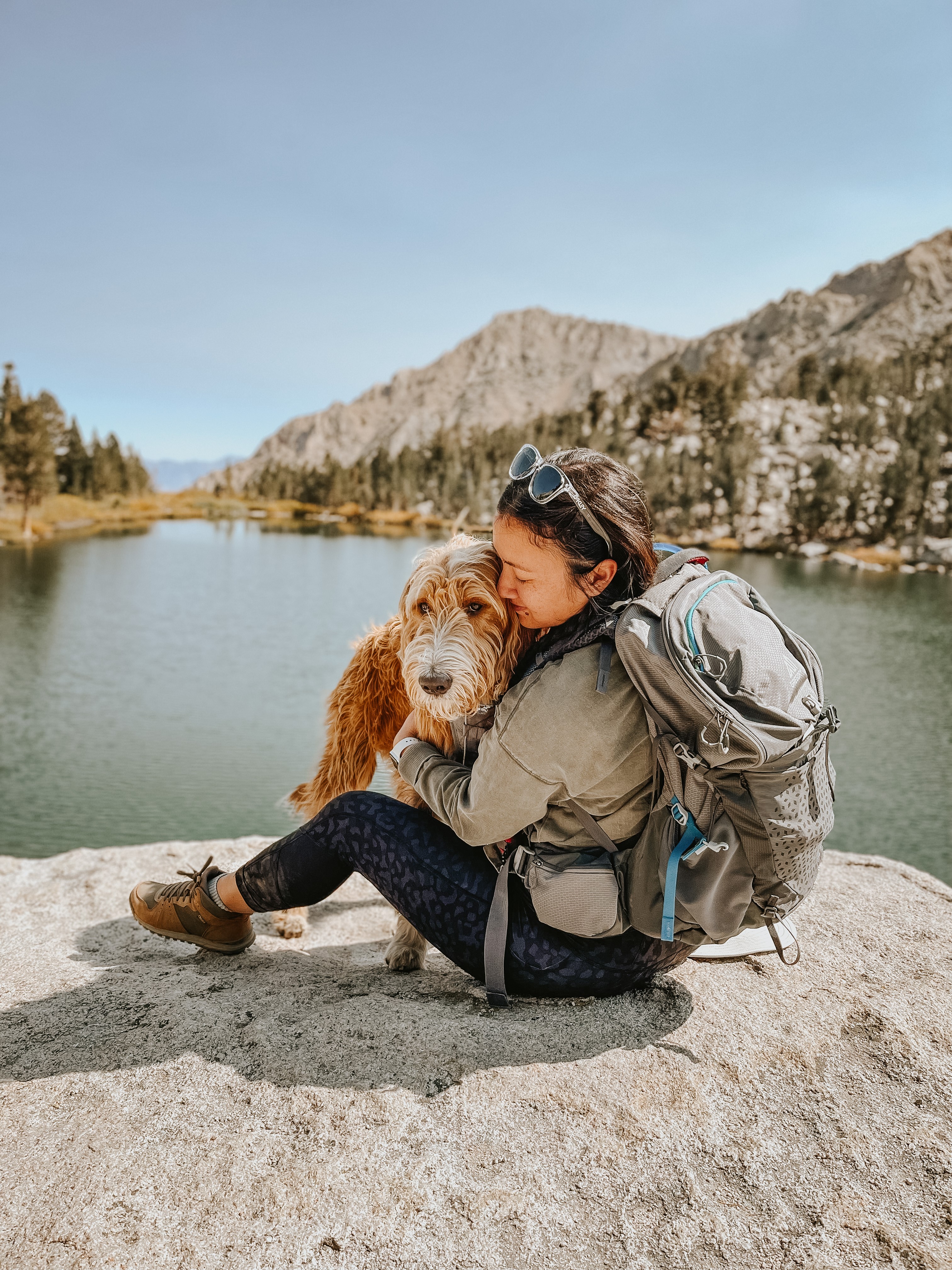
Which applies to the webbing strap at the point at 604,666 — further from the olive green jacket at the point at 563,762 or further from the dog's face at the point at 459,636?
the dog's face at the point at 459,636

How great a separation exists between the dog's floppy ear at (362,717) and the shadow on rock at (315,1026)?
3.29 feet

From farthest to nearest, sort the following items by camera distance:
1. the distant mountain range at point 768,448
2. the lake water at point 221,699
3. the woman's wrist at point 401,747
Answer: the distant mountain range at point 768,448 < the lake water at point 221,699 < the woman's wrist at point 401,747

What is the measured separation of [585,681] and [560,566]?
39cm

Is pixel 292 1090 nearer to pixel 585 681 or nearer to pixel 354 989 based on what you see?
pixel 354 989

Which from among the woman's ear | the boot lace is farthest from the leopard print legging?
the woman's ear

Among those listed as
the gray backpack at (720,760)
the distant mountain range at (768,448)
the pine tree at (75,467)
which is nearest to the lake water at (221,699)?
the gray backpack at (720,760)

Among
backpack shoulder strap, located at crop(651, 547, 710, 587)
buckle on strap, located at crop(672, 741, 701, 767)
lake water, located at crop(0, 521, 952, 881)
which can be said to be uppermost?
backpack shoulder strap, located at crop(651, 547, 710, 587)

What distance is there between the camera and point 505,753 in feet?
7.30

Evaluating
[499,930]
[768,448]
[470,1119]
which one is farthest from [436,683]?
[768,448]

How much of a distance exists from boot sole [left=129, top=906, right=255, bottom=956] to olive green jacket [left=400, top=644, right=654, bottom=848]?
152 cm

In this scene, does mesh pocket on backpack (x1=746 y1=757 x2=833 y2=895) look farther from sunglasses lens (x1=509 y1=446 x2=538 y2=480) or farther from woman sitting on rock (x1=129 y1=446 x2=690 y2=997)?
sunglasses lens (x1=509 y1=446 x2=538 y2=480)

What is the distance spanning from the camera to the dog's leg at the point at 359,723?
150 inches

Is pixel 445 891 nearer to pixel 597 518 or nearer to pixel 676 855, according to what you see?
pixel 676 855

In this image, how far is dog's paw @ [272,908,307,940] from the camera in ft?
13.0
